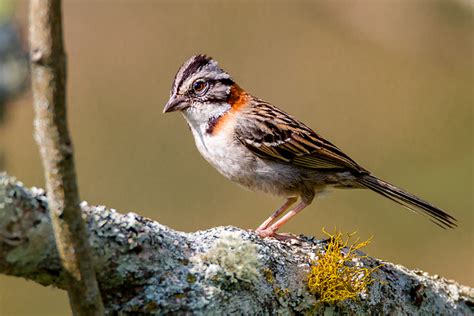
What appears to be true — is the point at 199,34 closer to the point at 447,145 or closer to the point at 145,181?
the point at 145,181

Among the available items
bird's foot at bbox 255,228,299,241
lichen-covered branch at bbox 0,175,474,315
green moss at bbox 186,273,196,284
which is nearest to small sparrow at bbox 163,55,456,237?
bird's foot at bbox 255,228,299,241

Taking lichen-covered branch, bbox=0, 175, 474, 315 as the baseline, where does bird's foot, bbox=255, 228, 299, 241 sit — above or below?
above

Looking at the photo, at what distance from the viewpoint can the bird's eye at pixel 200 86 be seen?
→ 163 inches

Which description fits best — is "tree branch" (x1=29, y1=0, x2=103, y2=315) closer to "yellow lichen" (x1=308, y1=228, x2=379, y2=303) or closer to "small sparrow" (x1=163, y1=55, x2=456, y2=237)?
"yellow lichen" (x1=308, y1=228, x2=379, y2=303)

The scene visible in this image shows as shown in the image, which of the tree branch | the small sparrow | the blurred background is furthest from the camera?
the blurred background

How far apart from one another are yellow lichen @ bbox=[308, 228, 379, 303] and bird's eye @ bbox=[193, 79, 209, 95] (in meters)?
1.39

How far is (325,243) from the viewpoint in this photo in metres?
3.13

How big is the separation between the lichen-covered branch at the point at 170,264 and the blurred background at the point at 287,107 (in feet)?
9.86

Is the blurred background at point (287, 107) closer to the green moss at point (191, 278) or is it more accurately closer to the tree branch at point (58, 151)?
the green moss at point (191, 278)

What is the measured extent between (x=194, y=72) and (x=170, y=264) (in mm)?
1934

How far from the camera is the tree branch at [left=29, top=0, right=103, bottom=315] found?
1550 mm

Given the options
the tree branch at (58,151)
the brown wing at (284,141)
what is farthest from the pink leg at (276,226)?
the tree branch at (58,151)

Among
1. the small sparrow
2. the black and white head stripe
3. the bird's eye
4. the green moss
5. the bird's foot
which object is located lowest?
the green moss

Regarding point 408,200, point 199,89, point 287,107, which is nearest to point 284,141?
point 199,89
